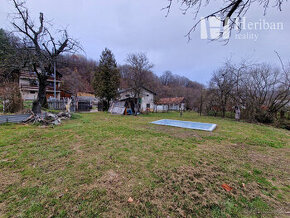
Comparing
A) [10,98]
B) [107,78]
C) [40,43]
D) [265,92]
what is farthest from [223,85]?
[10,98]

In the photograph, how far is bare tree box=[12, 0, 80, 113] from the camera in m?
7.05

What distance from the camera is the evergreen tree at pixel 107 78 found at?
17781 mm

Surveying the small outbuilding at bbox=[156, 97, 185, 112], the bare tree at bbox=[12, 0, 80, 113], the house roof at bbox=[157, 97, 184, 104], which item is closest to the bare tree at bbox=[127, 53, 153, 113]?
the bare tree at bbox=[12, 0, 80, 113]

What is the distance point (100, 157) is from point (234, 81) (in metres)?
18.0

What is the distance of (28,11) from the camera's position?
7.00 metres

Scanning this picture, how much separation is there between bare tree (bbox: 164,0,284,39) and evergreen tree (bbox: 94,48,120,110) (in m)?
16.5

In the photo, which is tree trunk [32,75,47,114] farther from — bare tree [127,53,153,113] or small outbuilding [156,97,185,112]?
small outbuilding [156,97,185,112]

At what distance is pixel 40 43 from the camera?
26.0 ft

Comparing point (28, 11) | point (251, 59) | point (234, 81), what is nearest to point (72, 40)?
point (28, 11)

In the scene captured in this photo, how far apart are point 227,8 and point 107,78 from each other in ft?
58.8

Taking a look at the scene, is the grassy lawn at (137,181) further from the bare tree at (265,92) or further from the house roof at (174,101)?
the house roof at (174,101)

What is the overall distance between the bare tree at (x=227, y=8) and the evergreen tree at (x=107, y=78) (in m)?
16.5

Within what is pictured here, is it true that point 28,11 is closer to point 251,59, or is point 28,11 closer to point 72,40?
point 72,40

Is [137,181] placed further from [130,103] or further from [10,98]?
[130,103]
